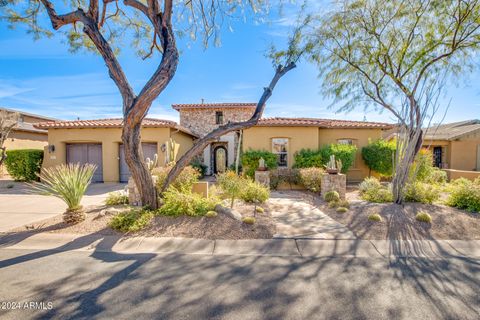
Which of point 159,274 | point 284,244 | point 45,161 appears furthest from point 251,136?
point 45,161

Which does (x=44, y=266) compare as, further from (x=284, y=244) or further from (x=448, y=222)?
(x=448, y=222)

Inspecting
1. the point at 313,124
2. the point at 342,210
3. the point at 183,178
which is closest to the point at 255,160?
the point at 313,124

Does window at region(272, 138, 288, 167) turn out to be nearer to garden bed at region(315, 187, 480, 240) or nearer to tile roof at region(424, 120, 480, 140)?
garden bed at region(315, 187, 480, 240)

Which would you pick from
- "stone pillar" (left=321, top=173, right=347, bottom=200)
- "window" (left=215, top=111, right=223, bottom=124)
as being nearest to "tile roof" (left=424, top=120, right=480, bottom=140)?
"stone pillar" (left=321, top=173, right=347, bottom=200)

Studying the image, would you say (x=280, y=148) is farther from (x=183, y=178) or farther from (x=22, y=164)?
(x=22, y=164)

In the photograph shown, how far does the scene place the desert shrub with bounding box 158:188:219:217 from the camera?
17.7ft

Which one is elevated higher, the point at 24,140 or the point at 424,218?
the point at 24,140

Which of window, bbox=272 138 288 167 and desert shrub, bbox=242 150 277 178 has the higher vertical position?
window, bbox=272 138 288 167

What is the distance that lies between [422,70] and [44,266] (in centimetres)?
1191

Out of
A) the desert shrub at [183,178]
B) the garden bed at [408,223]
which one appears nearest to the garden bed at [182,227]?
the desert shrub at [183,178]

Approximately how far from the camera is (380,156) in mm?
12008

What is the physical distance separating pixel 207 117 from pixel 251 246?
15.2 m

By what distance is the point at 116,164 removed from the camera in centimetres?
1271

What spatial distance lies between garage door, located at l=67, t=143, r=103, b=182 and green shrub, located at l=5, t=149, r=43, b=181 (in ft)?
6.10
